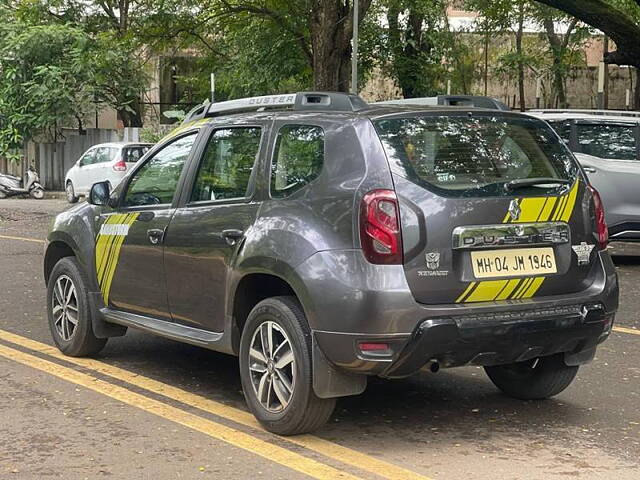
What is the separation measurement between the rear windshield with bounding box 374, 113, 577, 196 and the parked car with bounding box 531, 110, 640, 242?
7.49 meters

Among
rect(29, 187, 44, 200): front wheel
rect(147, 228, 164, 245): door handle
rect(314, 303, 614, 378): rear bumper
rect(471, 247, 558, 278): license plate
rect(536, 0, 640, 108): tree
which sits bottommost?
rect(314, 303, 614, 378): rear bumper

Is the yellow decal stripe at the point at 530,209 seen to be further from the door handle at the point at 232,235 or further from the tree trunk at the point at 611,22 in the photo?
the tree trunk at the point at 611,22

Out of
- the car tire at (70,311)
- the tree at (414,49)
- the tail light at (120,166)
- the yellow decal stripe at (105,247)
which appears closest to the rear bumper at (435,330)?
the yellow decal stripe at (105,247)

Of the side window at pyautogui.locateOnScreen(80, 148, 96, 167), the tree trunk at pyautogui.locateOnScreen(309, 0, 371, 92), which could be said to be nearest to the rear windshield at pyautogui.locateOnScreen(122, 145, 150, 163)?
the side window at pyautogui.locateOnScreen(80, 148, 96, 167)

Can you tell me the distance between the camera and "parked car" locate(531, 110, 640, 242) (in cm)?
1284

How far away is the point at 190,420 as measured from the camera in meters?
5.65

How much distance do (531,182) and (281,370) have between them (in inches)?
62.8

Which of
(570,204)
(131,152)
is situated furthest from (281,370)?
(131,152)

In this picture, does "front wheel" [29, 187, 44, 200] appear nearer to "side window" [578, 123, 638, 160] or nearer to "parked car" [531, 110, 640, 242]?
"parked car" [531, 110, 640, 242]

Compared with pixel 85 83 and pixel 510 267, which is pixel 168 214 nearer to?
pixel 510 267

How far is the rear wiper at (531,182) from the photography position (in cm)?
529

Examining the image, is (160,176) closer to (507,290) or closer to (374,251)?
(374,251)

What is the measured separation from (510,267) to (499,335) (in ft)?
1.17

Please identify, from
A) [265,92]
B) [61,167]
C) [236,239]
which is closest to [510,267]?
[236,239]
